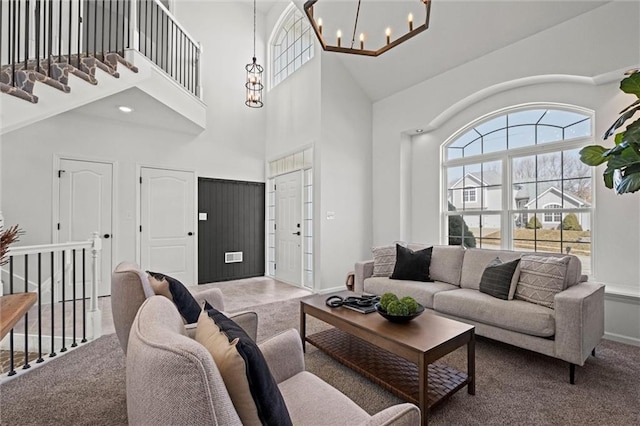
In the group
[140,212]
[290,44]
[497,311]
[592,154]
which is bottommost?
[497,311]

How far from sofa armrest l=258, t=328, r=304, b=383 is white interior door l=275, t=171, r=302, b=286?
3666mm

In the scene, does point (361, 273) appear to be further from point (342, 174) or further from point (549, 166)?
point (549, 166)

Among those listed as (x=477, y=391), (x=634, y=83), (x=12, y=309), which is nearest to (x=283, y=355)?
(x=12, y=309)

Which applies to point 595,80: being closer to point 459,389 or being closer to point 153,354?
point 459,389

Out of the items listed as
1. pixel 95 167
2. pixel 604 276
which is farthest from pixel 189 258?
pixel 604 276

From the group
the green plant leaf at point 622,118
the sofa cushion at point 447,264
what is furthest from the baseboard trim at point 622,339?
the green plant leaf at point 622,118

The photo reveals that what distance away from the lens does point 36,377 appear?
220 cm

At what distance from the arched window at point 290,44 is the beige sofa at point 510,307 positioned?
4027 millimetres

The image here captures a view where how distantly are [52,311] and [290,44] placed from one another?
5.51 meters

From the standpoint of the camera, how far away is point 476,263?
3256 mm

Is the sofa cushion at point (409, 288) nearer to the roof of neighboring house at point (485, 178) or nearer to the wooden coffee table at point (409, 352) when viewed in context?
the wooden coffee table at point (409, 352)

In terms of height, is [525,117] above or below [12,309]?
above

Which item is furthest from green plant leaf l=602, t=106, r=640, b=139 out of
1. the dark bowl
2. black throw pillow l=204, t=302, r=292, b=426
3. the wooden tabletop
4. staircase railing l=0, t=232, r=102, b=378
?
staircase railing l=0, t=232, r=102, b=378

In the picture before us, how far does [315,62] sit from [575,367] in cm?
494
